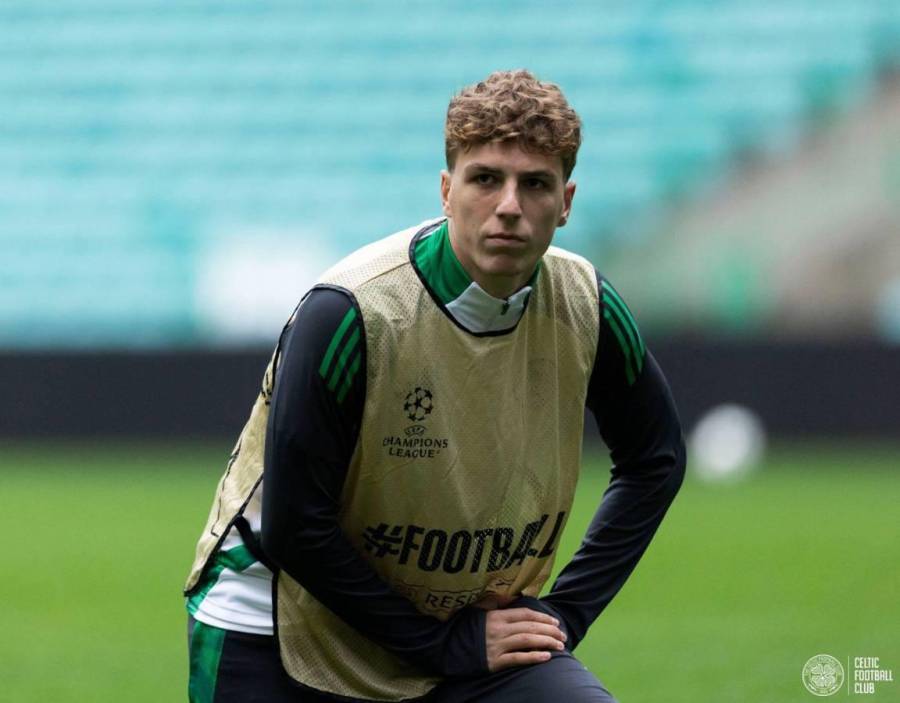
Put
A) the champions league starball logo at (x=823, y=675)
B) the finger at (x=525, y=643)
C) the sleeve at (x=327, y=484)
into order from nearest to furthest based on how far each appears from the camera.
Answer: the sleeve at (x=327, y=484), the finger at (x=525, y=643), the champions league starball logo at (x=823, y=675)

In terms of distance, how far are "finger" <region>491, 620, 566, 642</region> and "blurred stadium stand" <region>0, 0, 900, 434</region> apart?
14.5m

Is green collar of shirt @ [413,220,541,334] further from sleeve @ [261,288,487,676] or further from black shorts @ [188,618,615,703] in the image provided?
black shorts @ [188,618,615,703]

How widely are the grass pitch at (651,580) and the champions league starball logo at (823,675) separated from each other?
0.08 m

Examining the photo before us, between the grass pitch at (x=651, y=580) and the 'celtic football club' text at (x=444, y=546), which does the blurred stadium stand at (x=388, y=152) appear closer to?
the grass pitch at (x=651, y=580)

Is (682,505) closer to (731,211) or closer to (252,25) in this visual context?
(731,211)

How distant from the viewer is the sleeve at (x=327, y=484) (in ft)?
11.4

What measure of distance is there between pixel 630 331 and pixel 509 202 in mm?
559

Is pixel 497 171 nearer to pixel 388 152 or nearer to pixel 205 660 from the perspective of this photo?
pixel 205 660

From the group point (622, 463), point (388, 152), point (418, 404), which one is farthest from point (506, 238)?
point (388, 152)

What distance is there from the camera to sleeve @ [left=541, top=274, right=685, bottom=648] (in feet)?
12.8

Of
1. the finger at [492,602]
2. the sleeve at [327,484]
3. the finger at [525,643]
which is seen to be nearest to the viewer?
the sleeve at [327,484]

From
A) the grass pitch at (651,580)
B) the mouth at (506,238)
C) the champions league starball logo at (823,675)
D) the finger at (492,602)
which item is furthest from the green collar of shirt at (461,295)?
the champions league starball logo at (823,675)

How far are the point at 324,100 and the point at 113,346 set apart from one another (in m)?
4.48

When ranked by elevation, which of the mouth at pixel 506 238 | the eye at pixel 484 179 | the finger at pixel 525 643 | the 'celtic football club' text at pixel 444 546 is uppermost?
the eye at pixel 484 179
